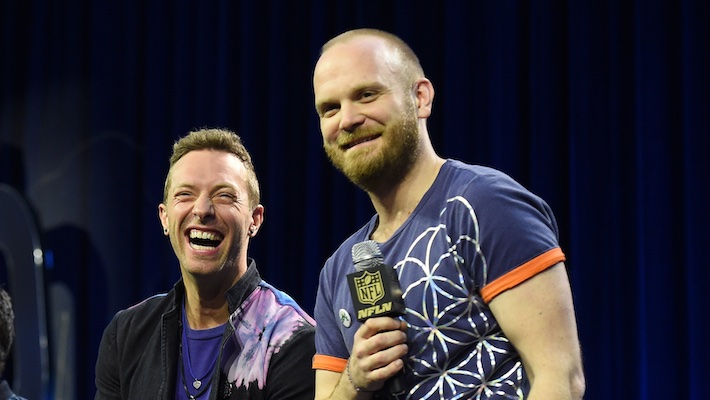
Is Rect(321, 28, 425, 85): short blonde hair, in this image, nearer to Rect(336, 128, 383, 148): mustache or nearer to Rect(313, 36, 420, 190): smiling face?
Rect(313, 36, 420, 190): smiling face

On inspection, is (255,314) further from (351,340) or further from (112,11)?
(112,11)

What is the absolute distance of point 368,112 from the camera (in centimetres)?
161

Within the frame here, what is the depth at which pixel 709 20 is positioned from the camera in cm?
316

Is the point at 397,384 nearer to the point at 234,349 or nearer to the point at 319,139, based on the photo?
the point at 234,349

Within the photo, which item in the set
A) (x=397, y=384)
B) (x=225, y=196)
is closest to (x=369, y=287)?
(x=397, y=384)

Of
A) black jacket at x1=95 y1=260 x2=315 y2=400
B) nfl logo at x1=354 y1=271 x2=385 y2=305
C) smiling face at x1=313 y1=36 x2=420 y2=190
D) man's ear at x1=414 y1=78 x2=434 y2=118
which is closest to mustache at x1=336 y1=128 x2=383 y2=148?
smiling face at x1=313 y1=36 x2=420 y2=190

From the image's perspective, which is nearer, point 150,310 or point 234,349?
point 234,349

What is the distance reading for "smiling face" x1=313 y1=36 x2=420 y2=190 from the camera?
→ 5.30ft

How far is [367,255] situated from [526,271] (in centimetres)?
28

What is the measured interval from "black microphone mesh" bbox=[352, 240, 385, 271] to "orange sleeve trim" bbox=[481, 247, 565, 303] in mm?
213

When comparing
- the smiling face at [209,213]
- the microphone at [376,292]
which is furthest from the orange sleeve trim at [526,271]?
the smiling face at [209,213]

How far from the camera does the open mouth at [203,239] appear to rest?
2.46 meters

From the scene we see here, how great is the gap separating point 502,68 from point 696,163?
0.80 m

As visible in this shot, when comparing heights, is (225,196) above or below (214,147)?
below
